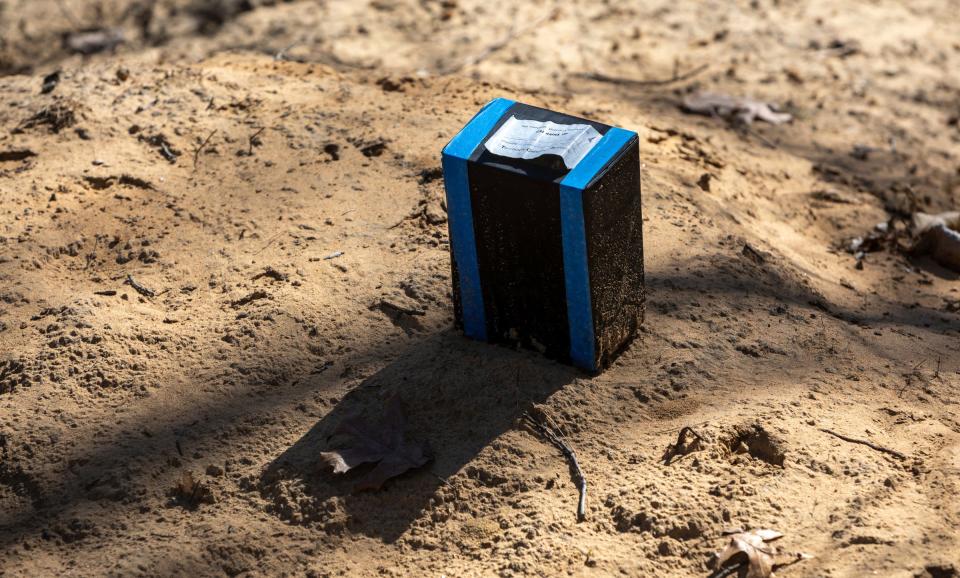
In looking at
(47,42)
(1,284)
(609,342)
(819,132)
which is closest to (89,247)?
(1,284)

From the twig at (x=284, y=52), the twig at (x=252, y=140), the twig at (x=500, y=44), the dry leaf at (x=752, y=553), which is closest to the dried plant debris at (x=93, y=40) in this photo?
the twig at (x=284, y=52)

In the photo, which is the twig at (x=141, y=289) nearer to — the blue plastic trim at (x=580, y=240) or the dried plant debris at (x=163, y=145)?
the dried plant debris at (x=163, y=145)

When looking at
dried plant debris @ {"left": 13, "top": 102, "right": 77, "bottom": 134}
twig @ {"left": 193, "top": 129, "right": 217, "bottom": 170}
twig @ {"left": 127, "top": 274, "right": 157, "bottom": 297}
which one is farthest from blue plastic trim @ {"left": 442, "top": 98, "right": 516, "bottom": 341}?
dried plant debris @ {"left": 13, "top": 102, "right": 77, "bottom": 134}

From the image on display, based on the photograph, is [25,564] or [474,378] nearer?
[25,564]

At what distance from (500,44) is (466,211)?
10.4 ft

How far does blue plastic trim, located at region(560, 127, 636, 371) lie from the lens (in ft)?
8.63

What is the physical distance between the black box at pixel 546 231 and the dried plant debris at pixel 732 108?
2.33 m

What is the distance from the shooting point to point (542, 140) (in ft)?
9.05

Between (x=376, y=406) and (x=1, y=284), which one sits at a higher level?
(x=1, y=284)

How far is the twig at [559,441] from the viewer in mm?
2715

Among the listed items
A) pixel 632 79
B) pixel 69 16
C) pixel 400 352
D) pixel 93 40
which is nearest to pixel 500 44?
pixel 632 79

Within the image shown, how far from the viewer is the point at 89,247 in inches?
141

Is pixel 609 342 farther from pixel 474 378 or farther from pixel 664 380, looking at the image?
pixel 474 378

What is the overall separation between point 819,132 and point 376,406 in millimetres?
3277
